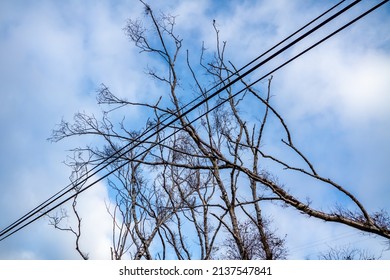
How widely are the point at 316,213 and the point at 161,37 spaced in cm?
793

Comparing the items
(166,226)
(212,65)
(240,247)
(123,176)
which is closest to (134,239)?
(166,226)

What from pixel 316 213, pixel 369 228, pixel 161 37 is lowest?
pixel 369 228

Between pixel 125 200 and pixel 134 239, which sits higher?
pixel 125 200

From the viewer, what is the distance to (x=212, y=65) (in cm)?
1076

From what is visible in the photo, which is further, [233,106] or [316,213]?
[233,106]
